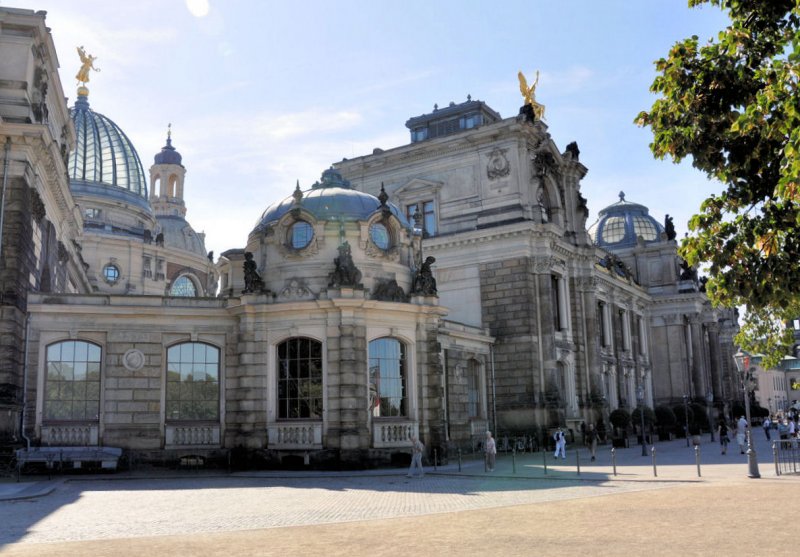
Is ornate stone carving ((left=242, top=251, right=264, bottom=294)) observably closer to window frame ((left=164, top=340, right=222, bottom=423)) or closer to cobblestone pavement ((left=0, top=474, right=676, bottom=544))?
window frame ((left=164, top=340, right=222, bottom=423))

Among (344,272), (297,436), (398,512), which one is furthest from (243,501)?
(344,272)

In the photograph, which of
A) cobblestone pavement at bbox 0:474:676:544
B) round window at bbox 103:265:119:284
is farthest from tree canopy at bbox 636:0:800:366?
round window at bbox 103:265:119:284

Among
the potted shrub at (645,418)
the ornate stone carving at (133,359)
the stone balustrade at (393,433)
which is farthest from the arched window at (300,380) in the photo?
Answer: the potted shrub at (645,418)

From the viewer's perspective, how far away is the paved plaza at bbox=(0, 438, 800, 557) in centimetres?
1379

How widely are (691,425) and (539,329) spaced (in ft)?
88.0

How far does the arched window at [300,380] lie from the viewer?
32.2m

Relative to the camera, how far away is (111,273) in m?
71.1

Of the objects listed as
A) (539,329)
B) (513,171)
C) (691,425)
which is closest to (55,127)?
(513,171)

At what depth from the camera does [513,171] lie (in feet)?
167

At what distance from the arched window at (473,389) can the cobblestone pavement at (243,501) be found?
50.6ft

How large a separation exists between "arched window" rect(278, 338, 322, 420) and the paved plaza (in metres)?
3.08

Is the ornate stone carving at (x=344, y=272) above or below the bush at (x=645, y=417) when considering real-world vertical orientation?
above

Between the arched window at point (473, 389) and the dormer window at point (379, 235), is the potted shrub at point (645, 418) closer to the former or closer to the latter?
the arched window at point (473, 389)

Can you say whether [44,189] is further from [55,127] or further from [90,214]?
[90,214]
